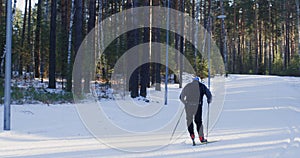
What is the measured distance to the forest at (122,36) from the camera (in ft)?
75.6

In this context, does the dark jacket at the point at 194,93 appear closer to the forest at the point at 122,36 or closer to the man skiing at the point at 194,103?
the man skiing at the point at 194,103

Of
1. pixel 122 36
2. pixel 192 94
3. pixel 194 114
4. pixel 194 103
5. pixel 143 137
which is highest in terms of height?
pixel 122 36

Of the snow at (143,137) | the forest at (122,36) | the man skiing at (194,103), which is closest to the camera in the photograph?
the snow at (143,137)

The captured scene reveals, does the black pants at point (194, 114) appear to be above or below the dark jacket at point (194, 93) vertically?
below

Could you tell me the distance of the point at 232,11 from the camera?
5900 cm

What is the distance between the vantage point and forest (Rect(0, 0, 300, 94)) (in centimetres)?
2305

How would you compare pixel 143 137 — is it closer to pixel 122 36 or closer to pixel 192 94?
pixel 192 94

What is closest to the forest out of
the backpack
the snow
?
the snow

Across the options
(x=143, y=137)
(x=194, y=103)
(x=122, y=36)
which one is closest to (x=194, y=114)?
(x=194, y=103)

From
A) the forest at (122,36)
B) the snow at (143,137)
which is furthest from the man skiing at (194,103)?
the forest at (122,36)

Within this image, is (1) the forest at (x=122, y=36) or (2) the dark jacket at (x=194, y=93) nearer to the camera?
(2) the dark jacket at (x=194, y=93)

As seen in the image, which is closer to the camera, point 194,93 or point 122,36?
point 194,93

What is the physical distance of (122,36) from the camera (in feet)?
90.5

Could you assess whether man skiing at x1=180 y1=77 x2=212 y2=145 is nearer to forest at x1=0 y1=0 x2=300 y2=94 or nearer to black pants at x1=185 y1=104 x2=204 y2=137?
black pants at x1=185 y1=104 x2=204 y2=137
